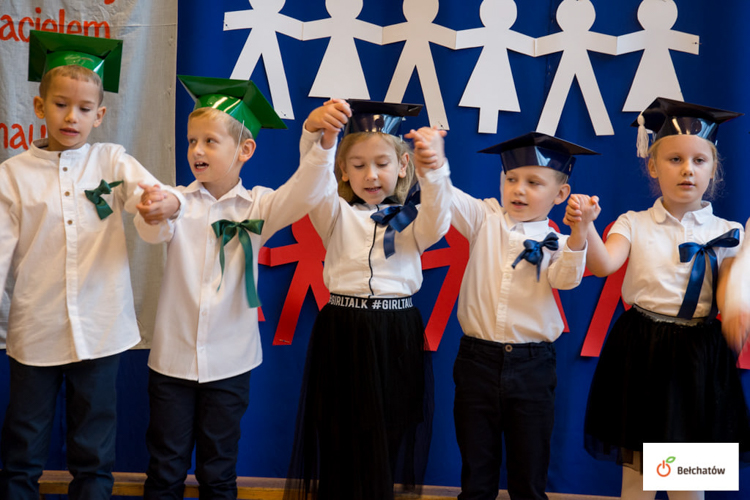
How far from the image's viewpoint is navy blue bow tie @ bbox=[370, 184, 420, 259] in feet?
7.09

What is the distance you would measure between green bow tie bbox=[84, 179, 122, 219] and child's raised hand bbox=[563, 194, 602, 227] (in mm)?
1457

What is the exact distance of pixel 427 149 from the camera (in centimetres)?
199

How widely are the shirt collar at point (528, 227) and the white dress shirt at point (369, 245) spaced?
0.79ft

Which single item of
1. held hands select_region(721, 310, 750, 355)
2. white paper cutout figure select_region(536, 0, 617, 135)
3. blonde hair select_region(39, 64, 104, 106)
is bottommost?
held hands select_region(721, 310, 750, 355)

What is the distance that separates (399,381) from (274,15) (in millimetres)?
1647

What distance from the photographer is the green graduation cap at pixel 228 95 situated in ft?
7.00

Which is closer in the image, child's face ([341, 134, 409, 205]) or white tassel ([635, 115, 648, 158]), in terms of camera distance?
child's face ([341, 134, 409, 205])

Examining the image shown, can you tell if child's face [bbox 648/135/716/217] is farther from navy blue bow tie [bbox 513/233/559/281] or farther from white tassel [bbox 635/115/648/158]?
navy blue bow tie [bbox 513/233/559/281]

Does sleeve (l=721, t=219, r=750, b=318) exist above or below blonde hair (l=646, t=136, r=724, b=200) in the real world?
below


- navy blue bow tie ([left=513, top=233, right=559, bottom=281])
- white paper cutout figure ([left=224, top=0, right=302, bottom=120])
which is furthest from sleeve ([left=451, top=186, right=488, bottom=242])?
white paper cutout figure ([left=224, top=0, right=302, bottom=120])

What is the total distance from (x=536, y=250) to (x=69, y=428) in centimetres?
164

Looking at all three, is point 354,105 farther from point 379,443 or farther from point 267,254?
point 379,443

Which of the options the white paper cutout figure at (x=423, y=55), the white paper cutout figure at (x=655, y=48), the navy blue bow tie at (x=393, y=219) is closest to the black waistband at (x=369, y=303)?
the navy blue bow tie at (x=393, y=219)

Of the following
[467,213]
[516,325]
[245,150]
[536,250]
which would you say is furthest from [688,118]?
[245,150]
